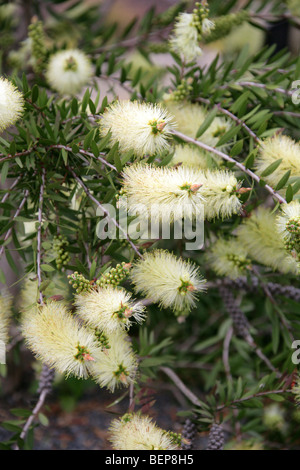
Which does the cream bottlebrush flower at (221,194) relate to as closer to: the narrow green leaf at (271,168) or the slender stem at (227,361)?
the narrow green leaf at (271,168)

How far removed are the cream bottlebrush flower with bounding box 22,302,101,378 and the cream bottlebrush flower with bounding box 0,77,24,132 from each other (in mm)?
282

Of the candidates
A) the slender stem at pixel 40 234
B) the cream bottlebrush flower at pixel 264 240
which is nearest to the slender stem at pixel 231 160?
the cream bottlebrush flower at pixel 264 240

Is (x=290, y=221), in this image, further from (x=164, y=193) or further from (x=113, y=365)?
(x=113, y=365)

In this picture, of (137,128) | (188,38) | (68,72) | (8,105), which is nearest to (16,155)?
(8,105)

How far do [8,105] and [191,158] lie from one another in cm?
31

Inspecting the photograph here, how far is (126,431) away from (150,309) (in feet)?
1.60

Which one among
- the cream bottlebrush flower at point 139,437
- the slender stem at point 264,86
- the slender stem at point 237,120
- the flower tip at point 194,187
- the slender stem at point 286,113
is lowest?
the cream bottlebrush flower at point 139,437

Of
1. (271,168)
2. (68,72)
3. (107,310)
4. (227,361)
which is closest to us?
(107,310)

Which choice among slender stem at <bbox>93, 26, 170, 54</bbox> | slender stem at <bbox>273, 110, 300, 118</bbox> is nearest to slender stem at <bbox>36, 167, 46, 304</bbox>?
slender stem at <bbox>273, 110, 300, 118</bbox>

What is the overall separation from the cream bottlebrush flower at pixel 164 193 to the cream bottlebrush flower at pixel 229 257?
0.76 ft

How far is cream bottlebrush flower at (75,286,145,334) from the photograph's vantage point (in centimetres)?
58

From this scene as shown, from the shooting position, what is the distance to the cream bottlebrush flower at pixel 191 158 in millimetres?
765

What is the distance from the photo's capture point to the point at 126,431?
67 cm

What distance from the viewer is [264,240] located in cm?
81
